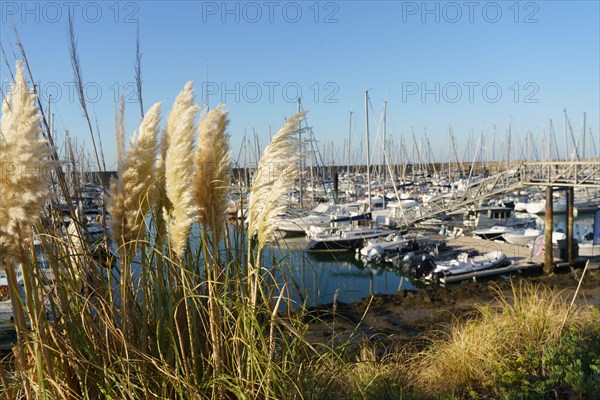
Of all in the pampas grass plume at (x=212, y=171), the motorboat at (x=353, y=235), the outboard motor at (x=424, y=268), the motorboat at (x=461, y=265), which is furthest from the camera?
the motorboat at (x=353, y=235)

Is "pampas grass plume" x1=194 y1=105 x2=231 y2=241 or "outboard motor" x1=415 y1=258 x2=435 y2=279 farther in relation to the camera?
"outboard motor" x1=415 y1=258 x2=435 y2=279

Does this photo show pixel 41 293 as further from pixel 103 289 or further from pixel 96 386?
pixel 96 386

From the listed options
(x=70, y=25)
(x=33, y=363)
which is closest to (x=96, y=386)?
(x=33, y=363)

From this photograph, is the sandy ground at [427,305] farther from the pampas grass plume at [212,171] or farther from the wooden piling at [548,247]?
the pampas grass plume at [212,171]

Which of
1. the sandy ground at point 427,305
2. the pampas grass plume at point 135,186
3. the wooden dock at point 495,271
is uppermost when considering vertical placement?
the pampas grass plume at point 135,186

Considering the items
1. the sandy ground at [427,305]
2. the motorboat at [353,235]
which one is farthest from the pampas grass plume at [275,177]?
the motorboat at [353,235]

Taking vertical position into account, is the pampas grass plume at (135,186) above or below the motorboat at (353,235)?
above

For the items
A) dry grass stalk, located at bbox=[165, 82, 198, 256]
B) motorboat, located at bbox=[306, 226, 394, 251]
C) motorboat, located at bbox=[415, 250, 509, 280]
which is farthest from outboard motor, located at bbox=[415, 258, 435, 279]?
dry grass stalk, located at bbox=[165, 82, 198, 256]

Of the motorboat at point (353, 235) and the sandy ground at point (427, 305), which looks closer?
the sandy ground at point (427, 305)

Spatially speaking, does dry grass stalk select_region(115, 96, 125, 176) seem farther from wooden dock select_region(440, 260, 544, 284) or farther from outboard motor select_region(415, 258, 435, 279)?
outboard motor select_region(415, 258, 435, 279)

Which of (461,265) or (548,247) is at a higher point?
(548,247)

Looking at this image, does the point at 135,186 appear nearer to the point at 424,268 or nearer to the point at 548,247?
the point at 424,268

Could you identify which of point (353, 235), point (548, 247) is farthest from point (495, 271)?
point (353, 235)

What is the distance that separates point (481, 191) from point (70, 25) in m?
21.7
